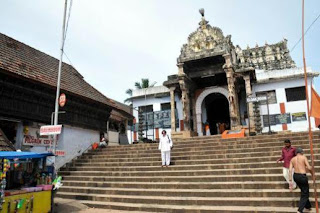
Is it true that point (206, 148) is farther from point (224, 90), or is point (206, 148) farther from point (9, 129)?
point (9, 129)

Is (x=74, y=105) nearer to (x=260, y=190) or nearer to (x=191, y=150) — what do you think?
(x=191, y=150)

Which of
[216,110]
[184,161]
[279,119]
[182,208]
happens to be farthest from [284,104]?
[182,208]

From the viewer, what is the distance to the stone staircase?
6852 mm

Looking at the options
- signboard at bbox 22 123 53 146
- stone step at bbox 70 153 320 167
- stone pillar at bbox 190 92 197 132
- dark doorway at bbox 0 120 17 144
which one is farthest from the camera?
stone pillar at bbox 190 92 197 132

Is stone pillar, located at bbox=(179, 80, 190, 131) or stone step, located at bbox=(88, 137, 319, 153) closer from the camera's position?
stone step, located at bbox=(88, 137, 319, 153)

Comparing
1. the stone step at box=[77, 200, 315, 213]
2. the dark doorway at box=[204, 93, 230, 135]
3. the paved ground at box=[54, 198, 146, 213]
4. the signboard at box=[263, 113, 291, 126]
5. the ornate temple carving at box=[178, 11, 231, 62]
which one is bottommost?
the paved ground at box=[54, 198, 146, 213]

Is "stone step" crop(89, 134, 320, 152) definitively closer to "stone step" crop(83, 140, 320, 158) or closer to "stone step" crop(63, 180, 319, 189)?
"stone step" crop(83, 140, 320, 158)

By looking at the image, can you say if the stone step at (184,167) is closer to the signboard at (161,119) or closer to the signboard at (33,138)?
the signboard at (33,138)

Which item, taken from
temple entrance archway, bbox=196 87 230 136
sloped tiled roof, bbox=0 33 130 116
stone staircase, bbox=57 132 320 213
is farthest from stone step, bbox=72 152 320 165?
temple entrance archway, bbox=196 87 230 136

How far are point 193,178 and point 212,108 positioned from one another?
1268 centimetres

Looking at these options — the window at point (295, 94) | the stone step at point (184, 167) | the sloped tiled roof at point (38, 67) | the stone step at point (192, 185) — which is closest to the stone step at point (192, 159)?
the stone step at point (184, 167)

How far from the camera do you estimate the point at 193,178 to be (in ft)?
28.0

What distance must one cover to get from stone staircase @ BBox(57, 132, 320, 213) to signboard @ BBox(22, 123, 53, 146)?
5.65ft

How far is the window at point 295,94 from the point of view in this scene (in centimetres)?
1765
